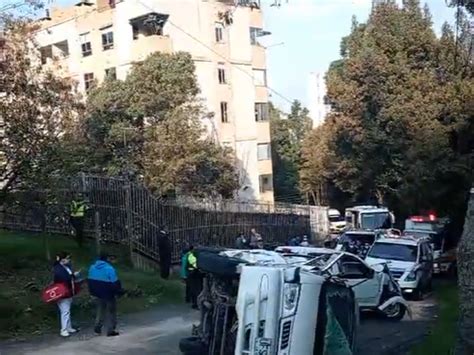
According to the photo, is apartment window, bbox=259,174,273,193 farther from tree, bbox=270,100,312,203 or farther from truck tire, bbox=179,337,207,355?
truck tire, bbox=179,337,207,355

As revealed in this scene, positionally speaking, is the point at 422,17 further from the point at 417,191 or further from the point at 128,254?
the point at 128,254

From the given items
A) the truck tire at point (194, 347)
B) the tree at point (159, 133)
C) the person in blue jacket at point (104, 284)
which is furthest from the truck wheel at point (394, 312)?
the tree at point (159, 133)

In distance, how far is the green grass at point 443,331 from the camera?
12340 mm

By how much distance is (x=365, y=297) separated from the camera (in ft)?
59.1

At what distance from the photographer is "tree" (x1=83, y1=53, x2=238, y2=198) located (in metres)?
32.7

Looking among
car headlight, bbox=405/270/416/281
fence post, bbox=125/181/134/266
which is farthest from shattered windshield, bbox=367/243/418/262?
fence post, bbox=125/181/134/266

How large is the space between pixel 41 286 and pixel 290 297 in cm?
1017

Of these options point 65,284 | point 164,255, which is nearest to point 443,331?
point 65,284

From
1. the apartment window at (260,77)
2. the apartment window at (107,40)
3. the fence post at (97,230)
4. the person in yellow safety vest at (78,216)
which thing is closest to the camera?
the fence post at (97,230)

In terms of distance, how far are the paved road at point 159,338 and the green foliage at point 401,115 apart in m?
14.9

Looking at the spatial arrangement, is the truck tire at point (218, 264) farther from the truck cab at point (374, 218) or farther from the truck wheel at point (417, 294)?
the truck cab at point (374, 218)

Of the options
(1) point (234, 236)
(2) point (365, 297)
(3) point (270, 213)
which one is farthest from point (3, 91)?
(3) point (270, 213)

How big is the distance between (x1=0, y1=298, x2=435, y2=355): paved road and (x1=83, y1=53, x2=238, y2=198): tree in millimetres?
14618

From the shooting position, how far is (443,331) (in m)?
14.5
